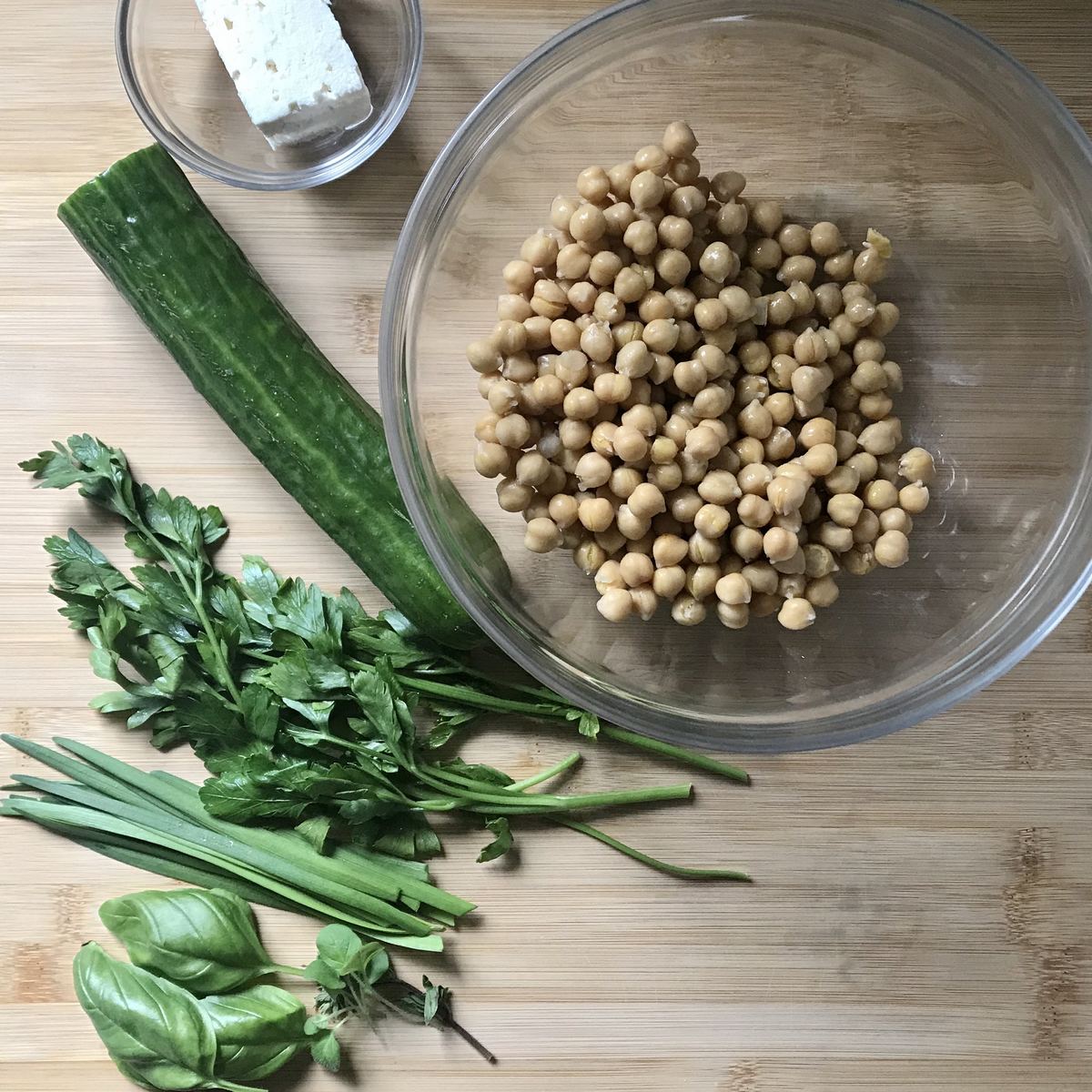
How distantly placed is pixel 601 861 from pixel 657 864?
0.26 feet

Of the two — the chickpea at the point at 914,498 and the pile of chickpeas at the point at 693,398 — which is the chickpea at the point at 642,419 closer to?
the pile of chickpeas at the point at 693,398

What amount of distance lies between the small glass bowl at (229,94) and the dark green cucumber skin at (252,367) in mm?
85

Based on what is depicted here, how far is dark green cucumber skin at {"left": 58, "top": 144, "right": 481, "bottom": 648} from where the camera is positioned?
135 cm

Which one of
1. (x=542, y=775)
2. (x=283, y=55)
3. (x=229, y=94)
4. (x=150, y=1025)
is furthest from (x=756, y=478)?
(x=150, y=1025)

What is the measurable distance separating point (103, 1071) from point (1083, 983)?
1.35 metres

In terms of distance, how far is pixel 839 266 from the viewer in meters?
1.23

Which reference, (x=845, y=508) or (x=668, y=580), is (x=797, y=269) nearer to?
(x=845, y=508)

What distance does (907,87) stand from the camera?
1.26 meters

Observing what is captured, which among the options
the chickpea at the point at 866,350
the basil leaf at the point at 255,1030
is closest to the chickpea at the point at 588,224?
the chickpea at the point at 866,350

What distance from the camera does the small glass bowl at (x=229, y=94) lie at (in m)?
1.39

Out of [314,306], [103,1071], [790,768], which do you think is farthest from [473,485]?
[103,1071]

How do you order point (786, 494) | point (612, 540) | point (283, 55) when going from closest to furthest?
point (786, 494)
point (612, 540)
point (283, 55)

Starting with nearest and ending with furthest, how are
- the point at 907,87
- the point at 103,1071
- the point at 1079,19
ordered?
1. the point at 907,87
2. the point at 1079,19
3. the point at 103,1071

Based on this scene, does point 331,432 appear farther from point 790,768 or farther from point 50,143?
point 790,768
